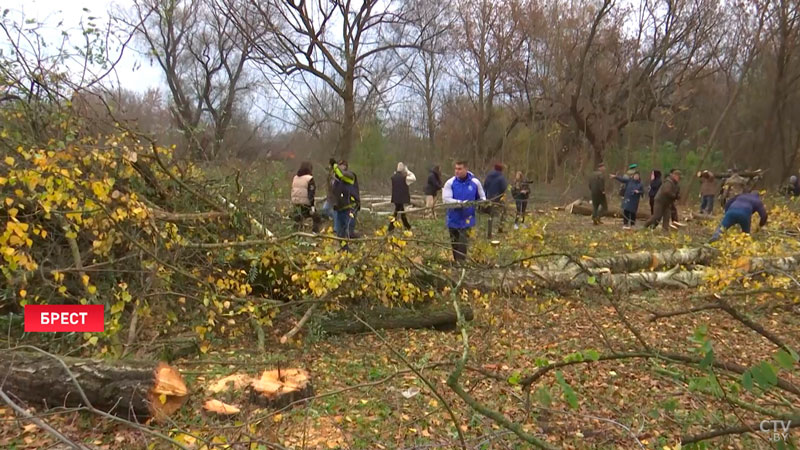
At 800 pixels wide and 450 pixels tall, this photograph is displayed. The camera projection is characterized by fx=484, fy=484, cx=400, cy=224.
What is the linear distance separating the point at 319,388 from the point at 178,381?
0.93 metres

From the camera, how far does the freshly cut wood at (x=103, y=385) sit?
113 inches

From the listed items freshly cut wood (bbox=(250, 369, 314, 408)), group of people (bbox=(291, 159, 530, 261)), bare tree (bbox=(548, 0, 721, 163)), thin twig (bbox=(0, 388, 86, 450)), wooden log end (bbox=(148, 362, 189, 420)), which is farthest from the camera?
bare tree (bbox=(548, 0, 721, 163))

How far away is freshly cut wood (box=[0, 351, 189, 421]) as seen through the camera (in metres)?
2.87

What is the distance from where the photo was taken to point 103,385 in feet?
9.50

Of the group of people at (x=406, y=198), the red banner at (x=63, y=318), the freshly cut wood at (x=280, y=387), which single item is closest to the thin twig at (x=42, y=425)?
the freshly cut wood at (x=280, y=387)

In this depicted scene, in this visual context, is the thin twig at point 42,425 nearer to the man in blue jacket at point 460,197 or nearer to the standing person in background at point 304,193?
the man in blue jacket at point 460,197

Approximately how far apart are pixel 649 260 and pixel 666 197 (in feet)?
11.9

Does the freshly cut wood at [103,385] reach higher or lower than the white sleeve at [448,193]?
lower

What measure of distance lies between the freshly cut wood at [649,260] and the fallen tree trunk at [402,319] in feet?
5.97

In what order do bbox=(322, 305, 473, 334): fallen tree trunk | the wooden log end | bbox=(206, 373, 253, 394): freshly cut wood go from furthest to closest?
bbox=(322, 305, 473, 334): fallen tree trunk < bbox=(206, 373, 253, 394): freshly cut wood < the wooden log end

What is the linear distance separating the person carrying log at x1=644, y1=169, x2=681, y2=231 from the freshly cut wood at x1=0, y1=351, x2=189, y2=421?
9258mm

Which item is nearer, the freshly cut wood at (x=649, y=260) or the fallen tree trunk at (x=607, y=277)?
the fallen tree trunk at (x=607, y=277)

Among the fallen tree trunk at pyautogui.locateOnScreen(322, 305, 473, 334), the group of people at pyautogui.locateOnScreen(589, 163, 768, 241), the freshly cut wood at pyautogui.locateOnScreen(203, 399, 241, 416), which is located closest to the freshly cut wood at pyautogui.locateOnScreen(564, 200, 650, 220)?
the group of people at pyautogui.locateOnScreen(589, 163, 768, 241)

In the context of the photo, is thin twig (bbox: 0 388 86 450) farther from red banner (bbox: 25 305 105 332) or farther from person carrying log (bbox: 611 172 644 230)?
person carrying log (bbox: 611 172 644 230)
